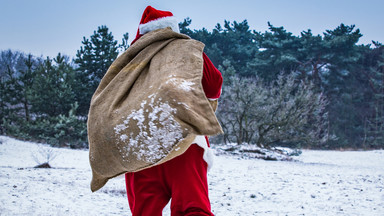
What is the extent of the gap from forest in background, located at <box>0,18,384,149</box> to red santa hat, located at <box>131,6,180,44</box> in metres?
11.9

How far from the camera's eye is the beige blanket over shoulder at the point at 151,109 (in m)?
1.38

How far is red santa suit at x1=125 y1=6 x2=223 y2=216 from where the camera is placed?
156 cm

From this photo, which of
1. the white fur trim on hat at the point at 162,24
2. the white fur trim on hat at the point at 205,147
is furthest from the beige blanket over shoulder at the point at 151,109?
the white fur trim on hat at the point at 205,147

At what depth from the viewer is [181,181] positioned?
1.57 metres

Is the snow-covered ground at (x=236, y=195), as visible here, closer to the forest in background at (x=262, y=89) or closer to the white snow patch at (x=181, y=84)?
the white snow patch at (x=181, y=84)

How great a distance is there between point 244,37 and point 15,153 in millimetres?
23309

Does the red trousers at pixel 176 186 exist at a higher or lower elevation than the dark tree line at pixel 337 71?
lower

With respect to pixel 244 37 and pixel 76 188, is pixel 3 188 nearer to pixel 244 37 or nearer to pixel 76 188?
pixel 76 188

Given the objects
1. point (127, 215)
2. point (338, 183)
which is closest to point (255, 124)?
point (338, 183)

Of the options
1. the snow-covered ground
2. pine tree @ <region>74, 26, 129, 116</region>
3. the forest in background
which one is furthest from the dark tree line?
the snow-covered ground

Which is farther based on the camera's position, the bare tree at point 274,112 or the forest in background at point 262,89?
the forest in background at point 262,89

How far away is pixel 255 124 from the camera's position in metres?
14.1

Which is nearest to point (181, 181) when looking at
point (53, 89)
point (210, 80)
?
point (210, 80)

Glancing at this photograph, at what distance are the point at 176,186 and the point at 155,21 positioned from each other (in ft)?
3.09
